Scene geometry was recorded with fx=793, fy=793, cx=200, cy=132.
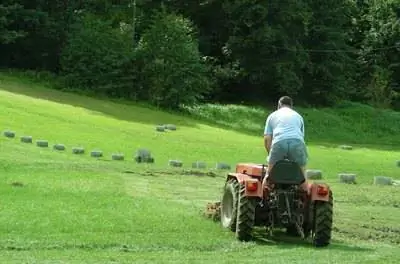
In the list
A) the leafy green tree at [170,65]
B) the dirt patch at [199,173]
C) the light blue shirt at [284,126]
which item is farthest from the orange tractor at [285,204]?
the leafy green tree at [170,65]

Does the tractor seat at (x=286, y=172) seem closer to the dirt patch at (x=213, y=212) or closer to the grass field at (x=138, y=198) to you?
the grass field at (x=138, y=198)

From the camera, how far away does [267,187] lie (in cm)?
1230

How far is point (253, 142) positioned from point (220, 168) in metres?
12.7

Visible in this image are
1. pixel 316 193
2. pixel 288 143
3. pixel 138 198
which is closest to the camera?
pixel 316 193

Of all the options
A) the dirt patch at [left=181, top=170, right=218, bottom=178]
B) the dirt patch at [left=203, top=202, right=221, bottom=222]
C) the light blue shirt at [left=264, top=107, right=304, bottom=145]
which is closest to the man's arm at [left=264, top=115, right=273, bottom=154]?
the light blue shirt at [left=264, top=107, right=304, bottom=145]

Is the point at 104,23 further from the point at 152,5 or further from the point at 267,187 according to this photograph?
the point at 267,187

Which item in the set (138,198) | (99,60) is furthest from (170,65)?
(138,198)

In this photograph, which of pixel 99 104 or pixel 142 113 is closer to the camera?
pixel 142 113

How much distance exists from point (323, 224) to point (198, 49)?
47345 millimetres

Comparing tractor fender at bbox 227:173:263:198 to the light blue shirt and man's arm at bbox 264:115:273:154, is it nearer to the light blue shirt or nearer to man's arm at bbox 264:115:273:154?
man's arm at bbox 264:115:273:154

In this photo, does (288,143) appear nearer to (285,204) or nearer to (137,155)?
(285,204)

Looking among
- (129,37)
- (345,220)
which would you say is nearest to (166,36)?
(129,37)

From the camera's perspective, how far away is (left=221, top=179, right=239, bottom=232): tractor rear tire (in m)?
12.7

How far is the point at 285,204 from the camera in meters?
12.1
